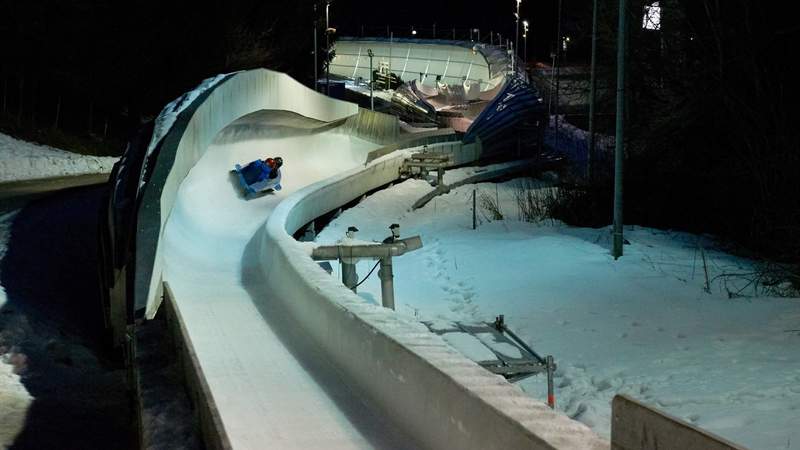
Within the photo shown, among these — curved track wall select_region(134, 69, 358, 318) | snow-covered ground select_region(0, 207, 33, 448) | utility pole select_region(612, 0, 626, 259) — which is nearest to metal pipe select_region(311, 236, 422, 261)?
curved track wall select_region(134, 69, 358, 318)

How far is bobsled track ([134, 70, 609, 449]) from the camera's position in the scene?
4.72 metres

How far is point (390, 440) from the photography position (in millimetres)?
5430

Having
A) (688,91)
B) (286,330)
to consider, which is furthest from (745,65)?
(286,330)

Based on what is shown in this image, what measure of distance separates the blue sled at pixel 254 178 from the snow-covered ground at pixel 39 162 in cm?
881

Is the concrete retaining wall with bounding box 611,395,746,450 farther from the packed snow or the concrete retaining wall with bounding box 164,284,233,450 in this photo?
the packed snow

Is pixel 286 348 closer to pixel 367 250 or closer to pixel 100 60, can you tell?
pixel 367 250

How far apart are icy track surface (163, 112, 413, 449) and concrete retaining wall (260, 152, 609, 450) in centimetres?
15

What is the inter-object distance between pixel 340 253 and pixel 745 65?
10.9 m

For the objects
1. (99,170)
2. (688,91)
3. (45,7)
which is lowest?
(99,170)

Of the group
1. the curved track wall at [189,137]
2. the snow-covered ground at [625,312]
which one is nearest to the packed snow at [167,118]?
the curved track wall at [189,137]

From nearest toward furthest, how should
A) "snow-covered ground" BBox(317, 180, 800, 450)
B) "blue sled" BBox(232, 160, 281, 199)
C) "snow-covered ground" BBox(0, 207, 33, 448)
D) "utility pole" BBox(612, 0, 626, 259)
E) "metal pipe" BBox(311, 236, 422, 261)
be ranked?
"snow-covered ground" BBox(0, 207, 33, 448) < "snow-covered ground" BBox(317, 180, 800, 450) < "metal pipe" BBox(311, 236, 422, 261) < "utility pole" BBox(612, 0, 626, 259) < "blue sled" BBox(232, 160, 281, 199)

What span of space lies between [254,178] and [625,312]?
9178mm

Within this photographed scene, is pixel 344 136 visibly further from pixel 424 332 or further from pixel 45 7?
pixel 424 332

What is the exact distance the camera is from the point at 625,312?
1186 centimetres
